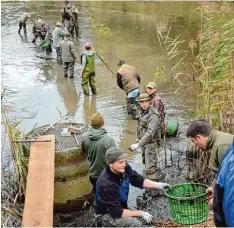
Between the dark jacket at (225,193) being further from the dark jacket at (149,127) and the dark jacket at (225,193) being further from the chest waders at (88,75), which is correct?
the chest waders at (88,75)

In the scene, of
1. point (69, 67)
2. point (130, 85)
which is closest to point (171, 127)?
point (130, 85)

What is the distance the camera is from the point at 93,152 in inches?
245

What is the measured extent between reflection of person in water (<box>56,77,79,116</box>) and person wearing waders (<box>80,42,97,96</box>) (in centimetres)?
44

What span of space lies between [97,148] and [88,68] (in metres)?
5.91

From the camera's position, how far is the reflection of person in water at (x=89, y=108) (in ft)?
35.0

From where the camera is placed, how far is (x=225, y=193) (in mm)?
3309

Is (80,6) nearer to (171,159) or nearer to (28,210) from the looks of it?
(171,159)

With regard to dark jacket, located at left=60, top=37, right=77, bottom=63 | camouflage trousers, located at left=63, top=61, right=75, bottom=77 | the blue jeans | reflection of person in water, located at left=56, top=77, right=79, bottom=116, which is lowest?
reflection of person in water, located at left=56, top=77, right=79, bottom=116

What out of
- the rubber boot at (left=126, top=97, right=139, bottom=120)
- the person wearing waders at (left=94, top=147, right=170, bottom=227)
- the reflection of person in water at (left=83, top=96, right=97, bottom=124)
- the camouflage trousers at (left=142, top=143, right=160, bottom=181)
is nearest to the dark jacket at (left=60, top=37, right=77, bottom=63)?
the reflection of person in water at (left=83, top=96, right=97, bottom=124)

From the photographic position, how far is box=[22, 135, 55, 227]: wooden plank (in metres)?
4.96

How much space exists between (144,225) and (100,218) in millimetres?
712

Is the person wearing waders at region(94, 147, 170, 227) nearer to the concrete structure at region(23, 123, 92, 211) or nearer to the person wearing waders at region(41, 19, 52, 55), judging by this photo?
the concrete structure at region(23, 123, 92, 211)

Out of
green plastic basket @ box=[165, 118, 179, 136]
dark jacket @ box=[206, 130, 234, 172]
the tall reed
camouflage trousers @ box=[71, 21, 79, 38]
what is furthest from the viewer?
camouflage trousers @ box=[71, 21, 79, 38]

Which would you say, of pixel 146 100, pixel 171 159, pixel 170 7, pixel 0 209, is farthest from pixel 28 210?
pixel 170 7
